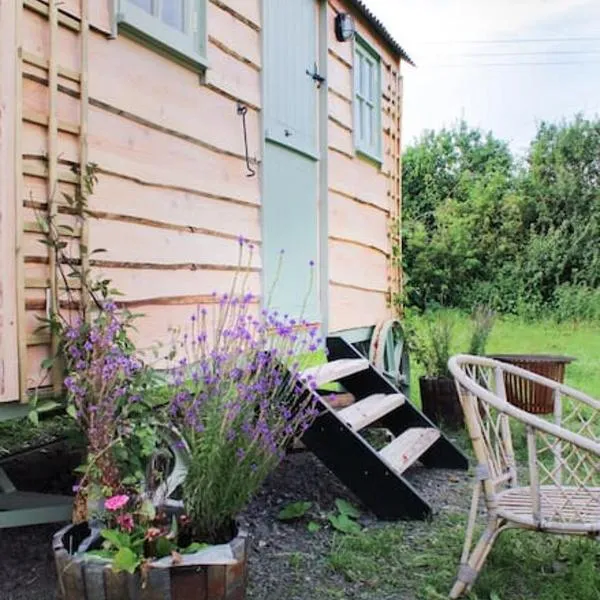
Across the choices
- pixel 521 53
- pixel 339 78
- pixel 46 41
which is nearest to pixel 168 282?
pixel 46 41

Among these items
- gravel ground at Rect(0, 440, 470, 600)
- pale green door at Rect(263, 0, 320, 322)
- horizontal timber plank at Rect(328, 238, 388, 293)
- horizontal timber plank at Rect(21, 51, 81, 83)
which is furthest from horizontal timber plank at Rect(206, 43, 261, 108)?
gravel ground at Rect(0, 440, 470, 600)

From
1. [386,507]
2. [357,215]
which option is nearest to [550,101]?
[357,215]

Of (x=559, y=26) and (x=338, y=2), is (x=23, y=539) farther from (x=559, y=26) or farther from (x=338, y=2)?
(x=559, y=26)

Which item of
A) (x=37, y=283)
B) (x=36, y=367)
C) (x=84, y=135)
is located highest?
Answer: (x=84, y=135)

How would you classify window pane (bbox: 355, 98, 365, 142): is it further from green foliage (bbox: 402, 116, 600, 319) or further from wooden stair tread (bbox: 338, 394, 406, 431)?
green foliage (bbox: 402, 116, 600, 319)

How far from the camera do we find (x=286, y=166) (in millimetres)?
4473

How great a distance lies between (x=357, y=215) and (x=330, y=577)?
3538mm

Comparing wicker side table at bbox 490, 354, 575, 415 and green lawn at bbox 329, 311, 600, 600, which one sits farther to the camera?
wicker side table at bbox 490, 354, 575, 415

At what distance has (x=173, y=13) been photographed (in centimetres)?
335

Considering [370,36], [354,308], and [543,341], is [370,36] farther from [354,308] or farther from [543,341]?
[543,341]

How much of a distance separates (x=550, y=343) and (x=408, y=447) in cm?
799

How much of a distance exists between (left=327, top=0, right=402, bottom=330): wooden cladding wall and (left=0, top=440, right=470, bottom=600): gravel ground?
4.69 feet

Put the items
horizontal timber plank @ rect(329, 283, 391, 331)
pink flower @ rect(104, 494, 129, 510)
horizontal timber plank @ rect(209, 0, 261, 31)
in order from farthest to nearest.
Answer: horizontal timber plank @ rect(329, 283, 391, 331) < horizontal timber plank @ rect(209, 0, 261, 31) < pink flower @ rect(104, 494, 129, 510)

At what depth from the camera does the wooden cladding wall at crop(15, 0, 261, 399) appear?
2.43m
